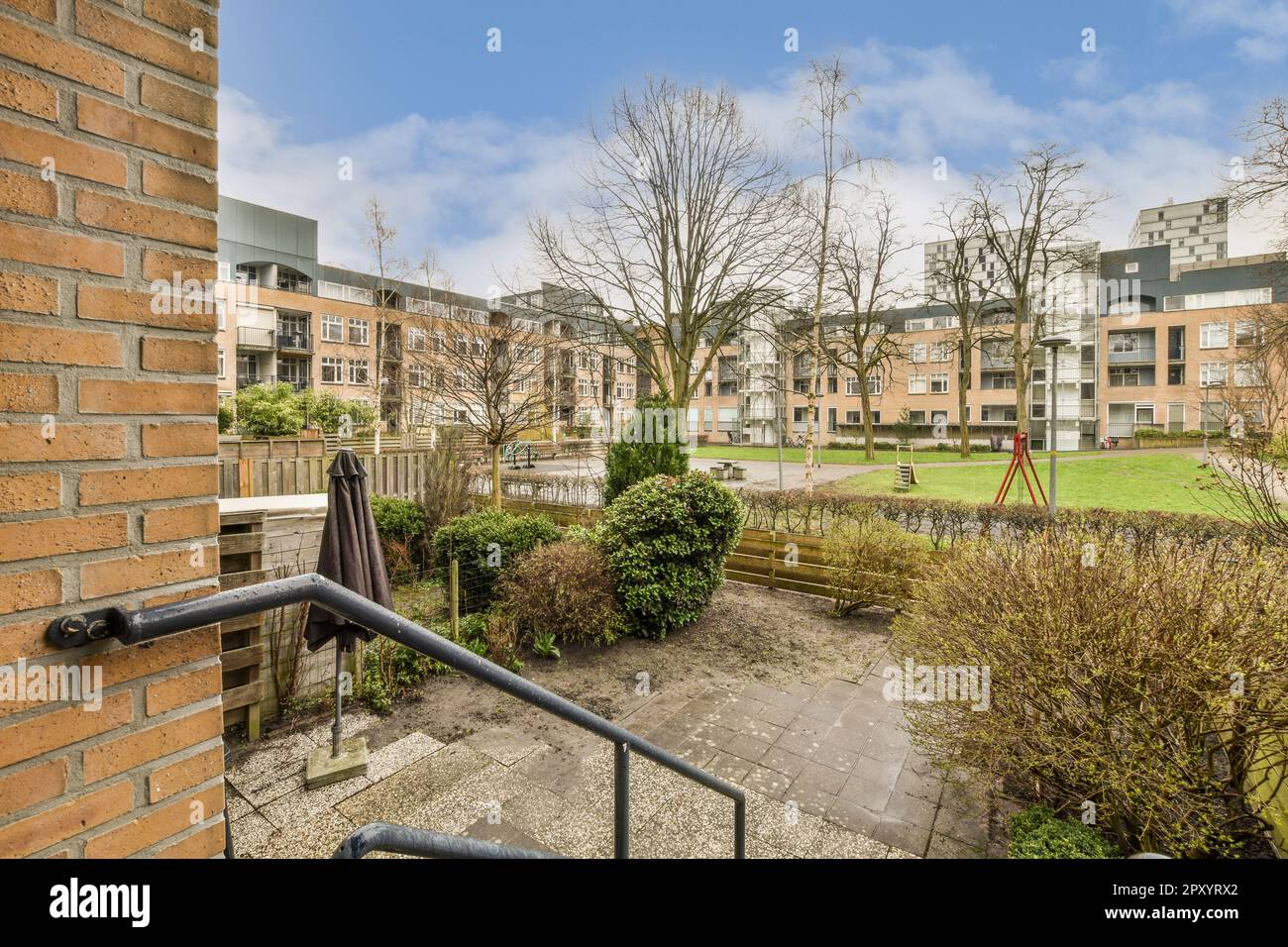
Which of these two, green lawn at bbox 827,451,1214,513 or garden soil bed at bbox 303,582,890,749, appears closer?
garden soil bed at bbox 303,582,890,749

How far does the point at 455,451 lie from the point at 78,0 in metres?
12.6

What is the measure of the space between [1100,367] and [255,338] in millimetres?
60302

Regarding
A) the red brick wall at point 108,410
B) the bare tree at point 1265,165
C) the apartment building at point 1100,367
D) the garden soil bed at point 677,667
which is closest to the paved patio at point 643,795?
the garden soil bed at point 677,667

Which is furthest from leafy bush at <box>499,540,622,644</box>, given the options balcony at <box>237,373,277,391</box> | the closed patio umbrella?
balcony at <box>237,373,277,391</box>

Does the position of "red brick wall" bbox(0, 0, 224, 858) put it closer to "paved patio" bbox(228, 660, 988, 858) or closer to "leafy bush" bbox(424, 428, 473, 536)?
"paved patio" bbox(228, 660, 988, 858)

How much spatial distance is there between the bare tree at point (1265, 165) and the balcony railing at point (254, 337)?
144 feet

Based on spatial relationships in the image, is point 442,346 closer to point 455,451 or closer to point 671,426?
point 455,451

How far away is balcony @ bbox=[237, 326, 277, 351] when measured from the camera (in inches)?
1425

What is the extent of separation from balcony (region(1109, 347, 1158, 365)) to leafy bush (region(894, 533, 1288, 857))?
172ft

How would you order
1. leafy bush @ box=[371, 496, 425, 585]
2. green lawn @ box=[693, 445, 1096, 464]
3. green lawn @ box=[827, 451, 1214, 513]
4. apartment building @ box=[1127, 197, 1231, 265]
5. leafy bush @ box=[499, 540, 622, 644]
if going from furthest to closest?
apartment building @ box=[1127, 197, 1231, 265], green lawn @ box=[693, 445, 1096, 464], green lawn @ box=[827, 451, 1214, 513], leafy bush @ box=[371, 496, 425, 585], leafy bush @ box=[499, 540, 622, 644]

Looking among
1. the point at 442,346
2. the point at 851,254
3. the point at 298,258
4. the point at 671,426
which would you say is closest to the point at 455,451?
the point at 442,346

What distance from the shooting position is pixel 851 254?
24.1m

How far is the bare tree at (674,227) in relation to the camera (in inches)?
559

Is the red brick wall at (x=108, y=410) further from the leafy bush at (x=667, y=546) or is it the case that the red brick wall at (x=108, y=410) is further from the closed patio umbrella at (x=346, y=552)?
the leafy bush at (x=667, y=546)
